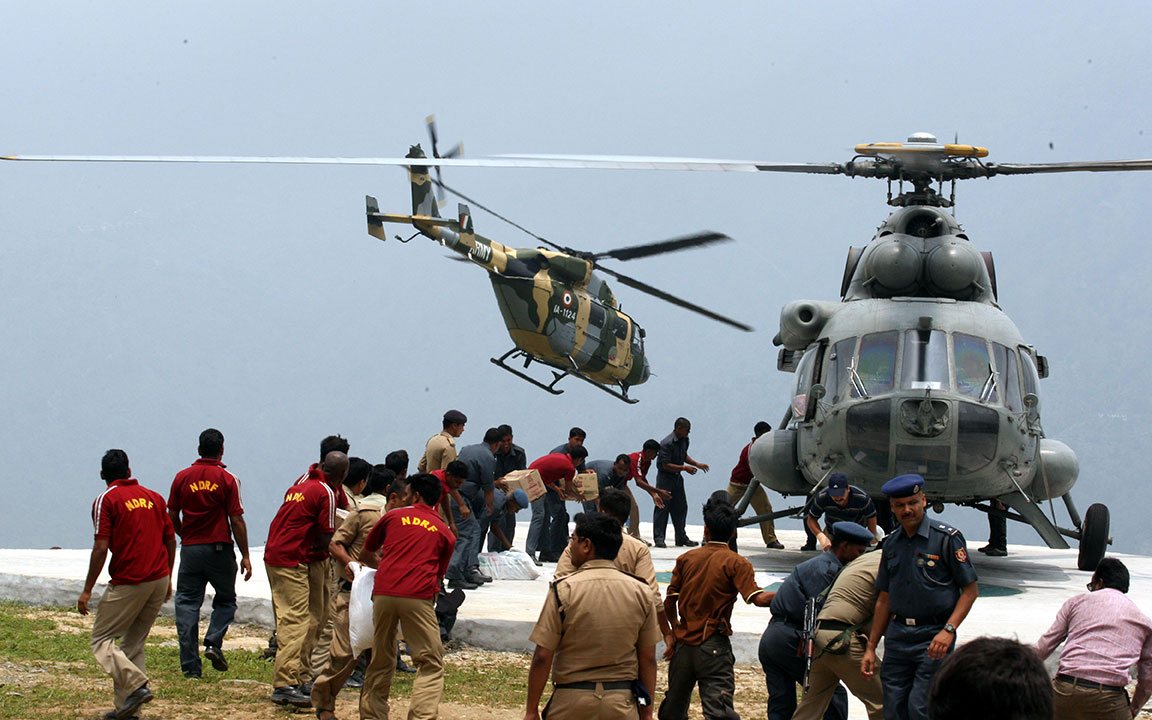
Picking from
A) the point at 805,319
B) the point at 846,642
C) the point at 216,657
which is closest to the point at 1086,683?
the point at 846,642

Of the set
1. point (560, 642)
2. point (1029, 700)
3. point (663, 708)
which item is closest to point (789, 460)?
point (663, 708)

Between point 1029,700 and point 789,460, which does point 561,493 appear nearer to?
point 789,460

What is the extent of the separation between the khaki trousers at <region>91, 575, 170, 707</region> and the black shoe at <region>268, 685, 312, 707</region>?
74cm

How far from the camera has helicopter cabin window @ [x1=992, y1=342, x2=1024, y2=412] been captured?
1111 centimetres

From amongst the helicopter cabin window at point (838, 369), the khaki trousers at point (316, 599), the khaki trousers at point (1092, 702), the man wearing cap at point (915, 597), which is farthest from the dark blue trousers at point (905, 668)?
the helicopter cabin window at point (838, 369)

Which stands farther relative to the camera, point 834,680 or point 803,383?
point 803,383

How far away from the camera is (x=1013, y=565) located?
551 inches

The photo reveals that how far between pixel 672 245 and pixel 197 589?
376 inches

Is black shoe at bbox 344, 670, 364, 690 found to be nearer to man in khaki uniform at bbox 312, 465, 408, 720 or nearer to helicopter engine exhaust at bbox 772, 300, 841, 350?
man in khaki uniform at bbox 312, 465, 408, 720

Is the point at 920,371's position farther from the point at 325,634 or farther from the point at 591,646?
the point at 591,646

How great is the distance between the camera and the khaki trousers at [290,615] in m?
6.77

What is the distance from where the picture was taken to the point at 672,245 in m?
15.9

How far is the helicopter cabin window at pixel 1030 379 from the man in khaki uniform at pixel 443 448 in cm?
529

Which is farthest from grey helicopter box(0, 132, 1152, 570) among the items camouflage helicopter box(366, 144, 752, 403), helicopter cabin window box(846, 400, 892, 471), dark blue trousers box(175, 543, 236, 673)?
camouflage helicopter box(366, 144, 752, 403)
